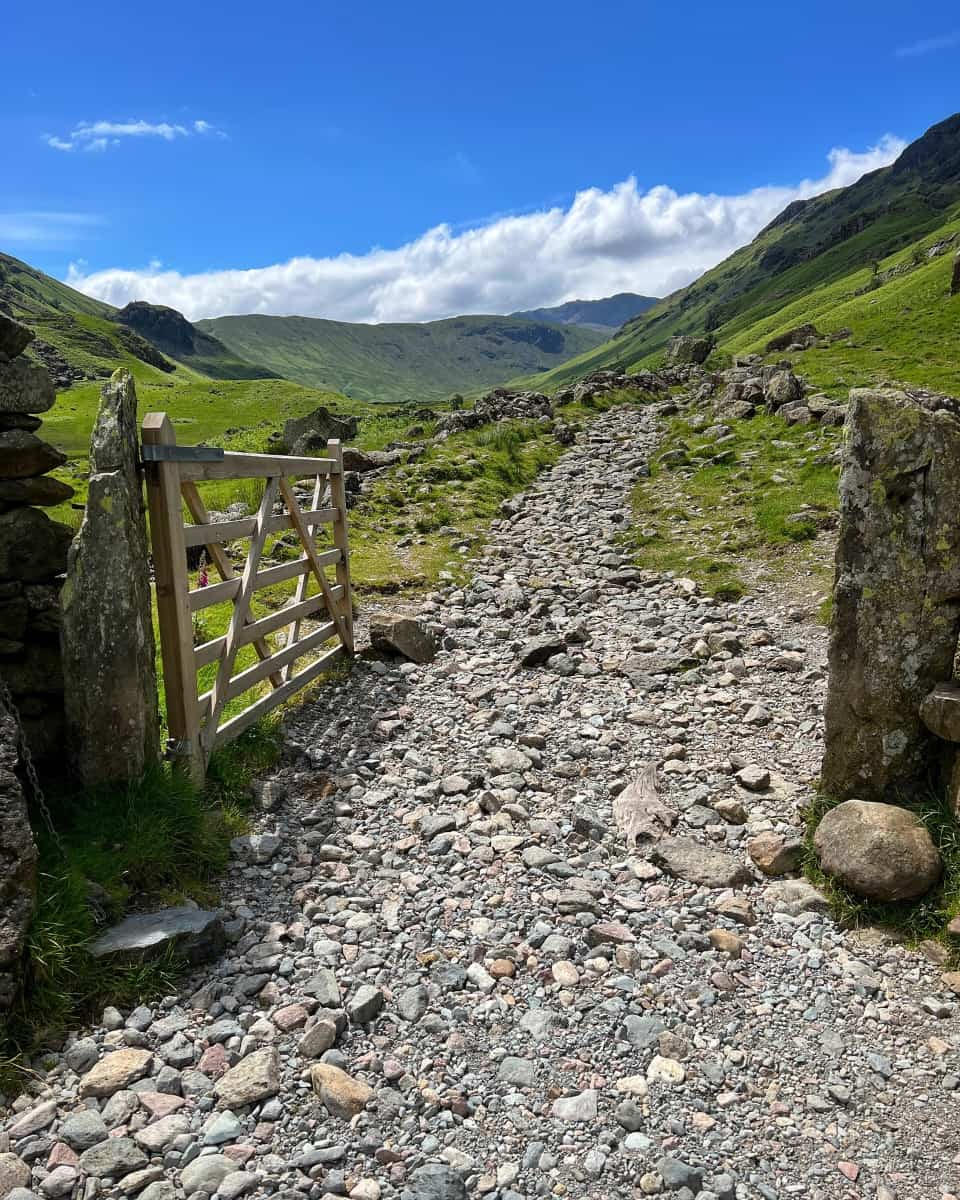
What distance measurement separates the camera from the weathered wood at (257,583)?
9.09 meters

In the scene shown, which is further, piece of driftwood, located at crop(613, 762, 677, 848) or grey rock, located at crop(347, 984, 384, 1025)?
piece of driftwood, located at crop(613, 762, 677, 848)

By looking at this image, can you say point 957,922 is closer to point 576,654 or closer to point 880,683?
point 880,683

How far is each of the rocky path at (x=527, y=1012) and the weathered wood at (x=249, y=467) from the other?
3996 mm

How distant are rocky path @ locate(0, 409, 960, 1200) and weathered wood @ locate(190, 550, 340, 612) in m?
2.47

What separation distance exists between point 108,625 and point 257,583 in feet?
10.1

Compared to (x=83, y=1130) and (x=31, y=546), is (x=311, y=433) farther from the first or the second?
(x=83, y=1130)

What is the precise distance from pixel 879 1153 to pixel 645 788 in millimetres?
4691

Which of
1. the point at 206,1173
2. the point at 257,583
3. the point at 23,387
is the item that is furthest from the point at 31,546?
the point at 206,1173

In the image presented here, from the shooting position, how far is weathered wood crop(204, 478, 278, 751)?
30.7ft

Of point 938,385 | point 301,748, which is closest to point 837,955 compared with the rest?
point 301,748

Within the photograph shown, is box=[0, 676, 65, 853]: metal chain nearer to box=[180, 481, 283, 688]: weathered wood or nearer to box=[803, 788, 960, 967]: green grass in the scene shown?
box=[180, 481, 283, 688]: weathered wood

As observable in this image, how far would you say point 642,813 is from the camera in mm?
8766

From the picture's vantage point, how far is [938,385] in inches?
1741

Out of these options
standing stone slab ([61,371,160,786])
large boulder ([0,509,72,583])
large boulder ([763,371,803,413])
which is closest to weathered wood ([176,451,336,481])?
standing stone slab ([61,371,160,786])
